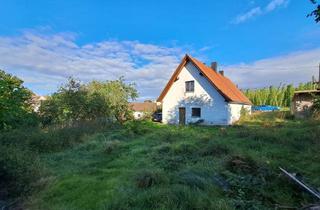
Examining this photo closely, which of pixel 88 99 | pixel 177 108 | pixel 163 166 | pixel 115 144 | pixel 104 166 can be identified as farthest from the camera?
pixel 177 108

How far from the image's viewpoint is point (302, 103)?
2308cm

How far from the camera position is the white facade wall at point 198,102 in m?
21.6

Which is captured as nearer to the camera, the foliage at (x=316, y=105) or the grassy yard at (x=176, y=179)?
the grassy yard at (x=176, y=179)

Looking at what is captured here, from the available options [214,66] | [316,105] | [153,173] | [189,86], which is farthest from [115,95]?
[153,173]

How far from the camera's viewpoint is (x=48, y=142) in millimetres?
11773

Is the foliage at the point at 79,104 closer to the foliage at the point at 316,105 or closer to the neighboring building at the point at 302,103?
the foliage at the point at 316,105

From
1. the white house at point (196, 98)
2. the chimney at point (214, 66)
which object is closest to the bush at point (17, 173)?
the white house at point (196, 98)

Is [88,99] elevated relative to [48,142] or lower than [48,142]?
elevated

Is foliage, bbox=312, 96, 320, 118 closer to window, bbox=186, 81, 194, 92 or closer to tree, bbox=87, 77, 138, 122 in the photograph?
window, bbox=186, 81, 194, 92

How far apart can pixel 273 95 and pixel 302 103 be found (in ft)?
64.8

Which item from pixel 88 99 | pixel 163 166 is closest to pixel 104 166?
pixel 163 166

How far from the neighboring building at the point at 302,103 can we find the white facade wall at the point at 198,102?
475 cm

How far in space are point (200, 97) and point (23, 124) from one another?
13844 mm

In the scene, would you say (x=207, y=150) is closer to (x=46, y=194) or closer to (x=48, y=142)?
(x=46, y=194)
